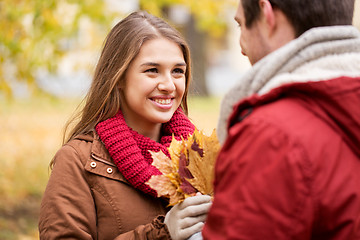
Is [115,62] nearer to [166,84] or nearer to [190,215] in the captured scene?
[166,84]

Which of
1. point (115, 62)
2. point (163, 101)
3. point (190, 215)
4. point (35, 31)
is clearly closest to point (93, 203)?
point (190, 215)

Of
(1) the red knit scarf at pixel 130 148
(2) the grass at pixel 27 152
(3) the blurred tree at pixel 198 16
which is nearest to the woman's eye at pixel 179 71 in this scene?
(1) the red knit scarf at pixel 130 148

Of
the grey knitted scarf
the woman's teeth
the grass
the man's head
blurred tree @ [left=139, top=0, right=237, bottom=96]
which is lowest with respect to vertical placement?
the grass

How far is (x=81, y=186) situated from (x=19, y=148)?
7296mm

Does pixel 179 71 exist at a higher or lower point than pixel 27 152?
higher

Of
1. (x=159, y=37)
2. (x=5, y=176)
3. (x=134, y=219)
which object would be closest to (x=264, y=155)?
(x=134, y=219)

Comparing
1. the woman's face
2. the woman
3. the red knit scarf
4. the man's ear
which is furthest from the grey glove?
the man's ear

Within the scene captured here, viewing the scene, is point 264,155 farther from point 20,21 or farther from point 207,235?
point 20,21

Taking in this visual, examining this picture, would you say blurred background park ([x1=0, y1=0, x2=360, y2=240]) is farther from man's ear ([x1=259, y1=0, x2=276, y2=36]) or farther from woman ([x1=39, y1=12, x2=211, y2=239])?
man's ear ([x1=259, y1=0, x2=276, y2=36])

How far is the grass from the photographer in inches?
258

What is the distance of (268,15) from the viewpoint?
1.62 metres

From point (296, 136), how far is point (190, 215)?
971 mm

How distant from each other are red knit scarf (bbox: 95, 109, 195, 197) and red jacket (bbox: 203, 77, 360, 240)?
1.07 metres

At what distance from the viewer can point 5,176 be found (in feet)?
25.8
